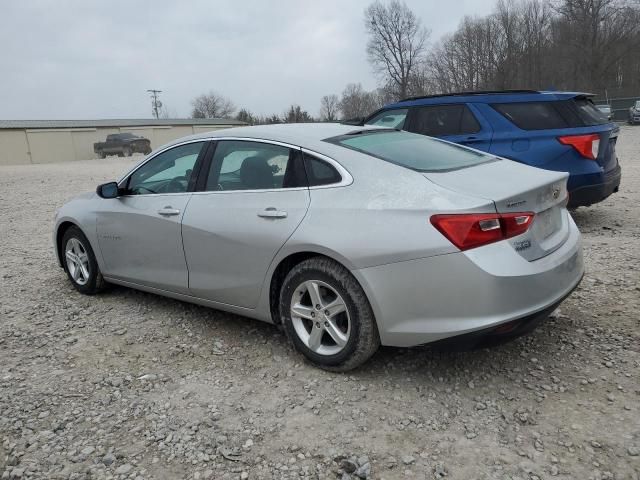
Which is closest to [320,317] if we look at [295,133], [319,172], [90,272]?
[319,172]

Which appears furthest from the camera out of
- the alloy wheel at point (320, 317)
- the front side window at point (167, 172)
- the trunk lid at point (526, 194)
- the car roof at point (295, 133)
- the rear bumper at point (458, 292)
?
the front side window at point (167, 172)

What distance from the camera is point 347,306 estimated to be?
3029mm

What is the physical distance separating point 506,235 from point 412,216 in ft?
1.60

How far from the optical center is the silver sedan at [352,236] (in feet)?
8.91

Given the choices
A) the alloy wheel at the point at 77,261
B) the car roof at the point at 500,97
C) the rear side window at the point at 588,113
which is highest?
the car roof at the point at 500,97

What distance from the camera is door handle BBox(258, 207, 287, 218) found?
3.29 meters

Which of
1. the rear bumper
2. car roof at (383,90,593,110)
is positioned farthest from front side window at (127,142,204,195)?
car roof at (383,90,593,110)

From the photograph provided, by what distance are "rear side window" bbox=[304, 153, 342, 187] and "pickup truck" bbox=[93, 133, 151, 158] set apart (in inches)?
1541

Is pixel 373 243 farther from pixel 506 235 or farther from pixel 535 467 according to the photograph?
pixel 535 467

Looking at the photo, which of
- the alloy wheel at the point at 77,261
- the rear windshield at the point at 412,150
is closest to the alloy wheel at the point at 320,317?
the rear windshield at the point at 412,150

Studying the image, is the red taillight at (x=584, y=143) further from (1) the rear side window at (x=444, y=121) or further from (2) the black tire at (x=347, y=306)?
(2) the black tire at (x=347, y=306)

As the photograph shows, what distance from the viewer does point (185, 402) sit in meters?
3.09

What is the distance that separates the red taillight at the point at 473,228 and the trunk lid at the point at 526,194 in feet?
Result: 0.20

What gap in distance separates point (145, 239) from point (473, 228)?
8.59 feet
